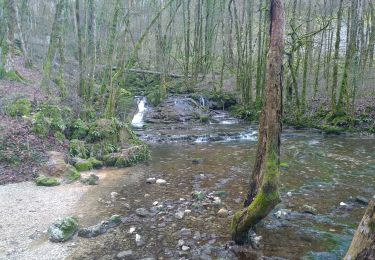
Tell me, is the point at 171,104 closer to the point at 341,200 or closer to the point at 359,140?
the point at 359,140

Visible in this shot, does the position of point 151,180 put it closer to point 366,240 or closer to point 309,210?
point 309,210

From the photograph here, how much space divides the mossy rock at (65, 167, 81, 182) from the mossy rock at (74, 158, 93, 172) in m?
0.75

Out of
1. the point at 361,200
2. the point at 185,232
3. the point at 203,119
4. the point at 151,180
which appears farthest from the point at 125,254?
the point at 203,119

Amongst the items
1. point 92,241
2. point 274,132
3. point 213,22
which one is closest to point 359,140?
point 274,132

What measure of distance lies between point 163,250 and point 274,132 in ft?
8.87

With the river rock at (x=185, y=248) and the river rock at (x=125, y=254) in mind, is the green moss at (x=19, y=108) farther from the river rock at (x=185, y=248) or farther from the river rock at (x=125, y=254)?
the river rock at (x=185, y=248)

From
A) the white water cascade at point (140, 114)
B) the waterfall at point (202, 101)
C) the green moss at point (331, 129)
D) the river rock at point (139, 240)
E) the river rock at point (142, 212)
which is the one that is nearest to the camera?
the river rock at point (139, 240)

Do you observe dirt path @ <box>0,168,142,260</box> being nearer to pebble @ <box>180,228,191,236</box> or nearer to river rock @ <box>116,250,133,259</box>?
river rock @ <box>116,250,133,259</box>

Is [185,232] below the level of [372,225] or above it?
below

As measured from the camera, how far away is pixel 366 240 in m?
2.66

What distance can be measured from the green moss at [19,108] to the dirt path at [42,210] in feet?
12.7

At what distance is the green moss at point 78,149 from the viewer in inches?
481

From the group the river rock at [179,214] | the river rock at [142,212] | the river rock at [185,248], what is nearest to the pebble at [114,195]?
the river rock at [142,212]

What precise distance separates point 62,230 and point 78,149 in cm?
622
